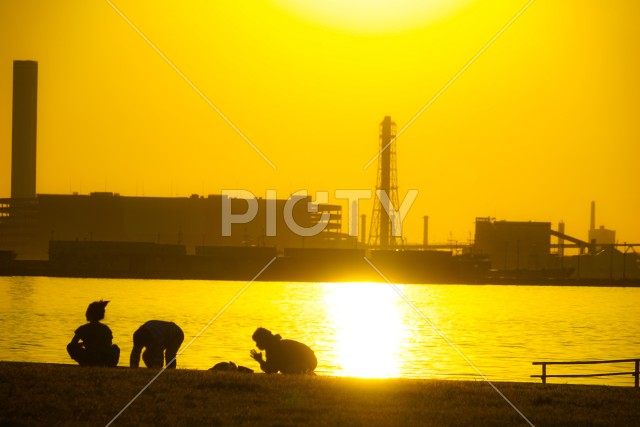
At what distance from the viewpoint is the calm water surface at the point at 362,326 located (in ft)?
180

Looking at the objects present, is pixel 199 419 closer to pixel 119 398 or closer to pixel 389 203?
Result: pixel 119 398

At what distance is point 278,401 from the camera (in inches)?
672

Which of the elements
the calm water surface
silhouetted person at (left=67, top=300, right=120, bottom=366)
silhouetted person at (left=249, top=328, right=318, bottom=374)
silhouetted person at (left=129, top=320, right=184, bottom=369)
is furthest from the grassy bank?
the calm water surface


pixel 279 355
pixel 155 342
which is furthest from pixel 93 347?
pixel 279 355

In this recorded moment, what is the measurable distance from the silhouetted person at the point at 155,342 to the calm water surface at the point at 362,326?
754 inches

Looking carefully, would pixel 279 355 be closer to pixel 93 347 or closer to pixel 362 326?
pixel 93 347

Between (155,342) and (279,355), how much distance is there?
8.06 feet

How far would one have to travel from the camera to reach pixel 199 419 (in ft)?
51.4

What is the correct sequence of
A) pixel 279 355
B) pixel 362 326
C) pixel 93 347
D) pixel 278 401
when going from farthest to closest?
pixel 362 326, pixel 279 355, pixel 93 347, pixel 278 401

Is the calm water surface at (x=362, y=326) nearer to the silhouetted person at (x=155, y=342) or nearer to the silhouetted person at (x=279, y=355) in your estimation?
the silhouetted person at (x=279, y=355)

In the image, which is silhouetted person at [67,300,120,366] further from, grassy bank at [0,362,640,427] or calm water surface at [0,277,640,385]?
calm water surface at [0,277,640,385]

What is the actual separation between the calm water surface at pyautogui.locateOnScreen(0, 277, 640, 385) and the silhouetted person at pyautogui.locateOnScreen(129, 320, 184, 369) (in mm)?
19162

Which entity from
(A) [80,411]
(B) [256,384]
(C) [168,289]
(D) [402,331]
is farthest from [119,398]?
(C) [168,289]

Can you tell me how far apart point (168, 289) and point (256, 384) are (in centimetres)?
14682
